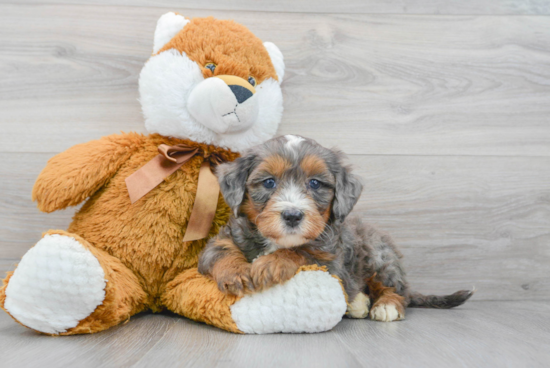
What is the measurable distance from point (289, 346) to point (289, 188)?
593 mm

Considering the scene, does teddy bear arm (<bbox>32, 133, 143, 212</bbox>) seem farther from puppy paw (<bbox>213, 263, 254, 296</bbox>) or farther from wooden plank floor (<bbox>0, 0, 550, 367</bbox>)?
puppy paw (<bbox>213, 263, 254, 296</bbox>)

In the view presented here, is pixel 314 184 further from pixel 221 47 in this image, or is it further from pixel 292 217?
pixel 221 47

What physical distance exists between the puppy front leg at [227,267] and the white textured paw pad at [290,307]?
0.06 meters

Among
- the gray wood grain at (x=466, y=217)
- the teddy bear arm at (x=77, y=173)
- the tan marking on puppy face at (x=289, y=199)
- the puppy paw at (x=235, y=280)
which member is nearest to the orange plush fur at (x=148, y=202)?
the teddy bear arm at (x=77, y=173)

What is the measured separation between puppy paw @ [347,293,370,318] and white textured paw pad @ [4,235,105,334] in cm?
113

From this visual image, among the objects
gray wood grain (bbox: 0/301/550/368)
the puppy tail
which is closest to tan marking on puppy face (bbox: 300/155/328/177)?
gray wood grain (bbox: 0/301/550/368)

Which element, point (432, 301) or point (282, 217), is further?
point (432, 301)

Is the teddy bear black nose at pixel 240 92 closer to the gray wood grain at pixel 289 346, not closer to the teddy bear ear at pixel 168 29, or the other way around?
the teddy bear ear at pixel 168 29

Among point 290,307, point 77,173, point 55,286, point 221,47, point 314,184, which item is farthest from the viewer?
point 221,47

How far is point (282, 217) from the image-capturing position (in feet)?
5.44

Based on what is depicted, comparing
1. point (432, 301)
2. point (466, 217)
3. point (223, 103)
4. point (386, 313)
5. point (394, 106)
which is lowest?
point (432, 301)

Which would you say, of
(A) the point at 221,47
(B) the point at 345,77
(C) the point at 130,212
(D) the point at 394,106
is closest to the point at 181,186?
(C) the point at 130,212

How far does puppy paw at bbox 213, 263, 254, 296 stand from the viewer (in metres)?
1.72

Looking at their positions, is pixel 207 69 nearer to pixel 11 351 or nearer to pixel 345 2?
pixel 345 2
